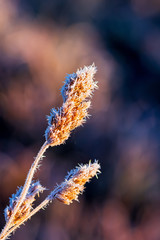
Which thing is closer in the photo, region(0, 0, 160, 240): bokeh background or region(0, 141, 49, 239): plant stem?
region(0, 141, 49, 239): plant stem

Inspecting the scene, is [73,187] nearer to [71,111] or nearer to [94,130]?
[71,111]

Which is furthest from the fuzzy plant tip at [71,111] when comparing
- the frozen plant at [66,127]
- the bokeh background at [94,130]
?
the bokeh background at [94,130]

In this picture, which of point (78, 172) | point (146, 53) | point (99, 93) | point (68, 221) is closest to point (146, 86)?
point (146, 53)

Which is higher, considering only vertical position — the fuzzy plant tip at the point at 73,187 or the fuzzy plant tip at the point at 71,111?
the fuzzy plant tip at the point at 71,111

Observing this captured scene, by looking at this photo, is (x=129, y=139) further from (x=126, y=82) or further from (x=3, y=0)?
(x=3, y=0)

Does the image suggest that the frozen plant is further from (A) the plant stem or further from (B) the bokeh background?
(B) the bokeh background

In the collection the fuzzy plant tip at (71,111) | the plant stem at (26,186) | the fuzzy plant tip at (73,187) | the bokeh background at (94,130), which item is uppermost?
the bokeh background at (94,130)

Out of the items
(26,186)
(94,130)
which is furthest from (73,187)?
(94,130)

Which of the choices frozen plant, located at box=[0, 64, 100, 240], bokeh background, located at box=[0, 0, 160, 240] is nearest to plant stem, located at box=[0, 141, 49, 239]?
frozen plant, located at box=[0, 64, 100, 240]

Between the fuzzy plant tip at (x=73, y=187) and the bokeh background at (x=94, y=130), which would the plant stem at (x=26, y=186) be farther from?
the bokeh background at (x=94, y=130)

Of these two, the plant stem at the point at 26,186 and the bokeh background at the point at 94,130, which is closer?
the plant stem at the point at 26,186

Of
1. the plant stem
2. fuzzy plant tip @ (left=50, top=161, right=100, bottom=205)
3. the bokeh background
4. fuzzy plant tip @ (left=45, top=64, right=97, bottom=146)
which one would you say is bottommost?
the plant stem
